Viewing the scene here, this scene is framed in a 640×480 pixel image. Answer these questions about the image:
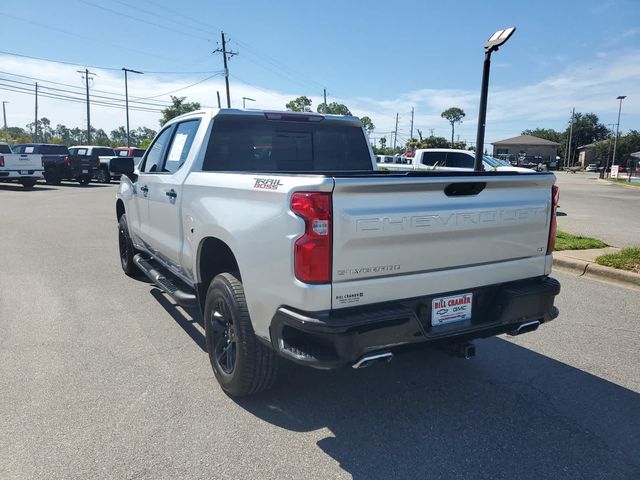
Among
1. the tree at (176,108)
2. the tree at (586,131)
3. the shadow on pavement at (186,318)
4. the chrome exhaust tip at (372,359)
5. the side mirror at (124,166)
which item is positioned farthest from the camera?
the tree at (586,131)

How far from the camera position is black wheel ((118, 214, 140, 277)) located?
6564 mm

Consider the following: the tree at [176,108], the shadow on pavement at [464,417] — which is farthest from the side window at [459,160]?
the tree at [176,108]

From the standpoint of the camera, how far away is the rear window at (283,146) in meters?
4.22

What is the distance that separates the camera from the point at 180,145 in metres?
4.69

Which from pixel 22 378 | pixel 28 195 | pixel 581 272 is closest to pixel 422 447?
pixel 22 378

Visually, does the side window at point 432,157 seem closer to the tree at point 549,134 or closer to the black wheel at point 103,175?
the black wheel at point 103,175

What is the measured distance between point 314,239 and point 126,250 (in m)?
5.00

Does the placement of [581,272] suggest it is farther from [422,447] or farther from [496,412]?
[422,447]

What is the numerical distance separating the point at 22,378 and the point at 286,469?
236 centimetres

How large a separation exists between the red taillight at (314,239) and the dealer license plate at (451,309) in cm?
81

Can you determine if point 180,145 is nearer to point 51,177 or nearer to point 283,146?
point 283,146

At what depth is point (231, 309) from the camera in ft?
10.6

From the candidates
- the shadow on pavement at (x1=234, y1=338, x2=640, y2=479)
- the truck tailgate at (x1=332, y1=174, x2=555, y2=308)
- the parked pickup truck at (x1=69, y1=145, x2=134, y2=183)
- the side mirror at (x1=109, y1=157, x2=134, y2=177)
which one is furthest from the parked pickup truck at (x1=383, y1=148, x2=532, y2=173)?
the parked pickup truck at (x1=69, y1=145, x2=134, y2=183)

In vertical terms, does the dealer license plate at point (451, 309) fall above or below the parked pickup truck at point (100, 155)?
below
